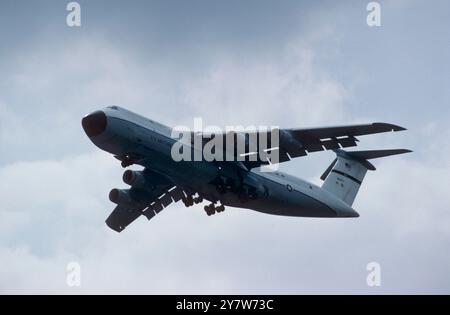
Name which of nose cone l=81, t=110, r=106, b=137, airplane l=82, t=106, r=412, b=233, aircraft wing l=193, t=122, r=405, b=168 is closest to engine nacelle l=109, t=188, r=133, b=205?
airplane l=82, t=106, r=412, b=233

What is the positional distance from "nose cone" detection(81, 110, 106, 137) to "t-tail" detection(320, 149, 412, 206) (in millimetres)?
10309

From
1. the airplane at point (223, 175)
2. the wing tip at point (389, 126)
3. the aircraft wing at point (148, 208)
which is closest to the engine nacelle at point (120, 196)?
the airplane at point (223, 175)

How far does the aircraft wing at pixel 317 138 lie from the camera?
24.4 metres

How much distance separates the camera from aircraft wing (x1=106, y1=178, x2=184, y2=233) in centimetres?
2897

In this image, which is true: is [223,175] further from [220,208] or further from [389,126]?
[389,126]

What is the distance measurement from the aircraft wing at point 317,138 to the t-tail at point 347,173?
14.1ft

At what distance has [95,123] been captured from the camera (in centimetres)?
2383

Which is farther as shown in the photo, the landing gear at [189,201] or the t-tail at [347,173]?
the t-tail at [347,173]

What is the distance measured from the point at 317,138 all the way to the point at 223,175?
11.4 ft

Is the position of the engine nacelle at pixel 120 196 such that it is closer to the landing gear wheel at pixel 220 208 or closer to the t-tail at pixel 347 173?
the landing gear wheel at pixel 220 208
